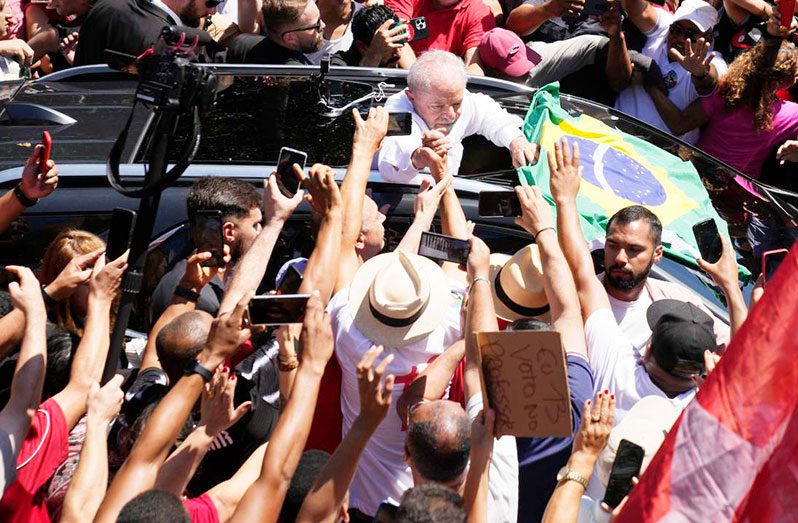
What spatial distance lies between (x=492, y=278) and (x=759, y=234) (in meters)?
1.42

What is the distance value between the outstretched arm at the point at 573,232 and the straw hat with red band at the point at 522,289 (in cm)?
14

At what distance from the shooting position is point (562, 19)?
26.6 ft

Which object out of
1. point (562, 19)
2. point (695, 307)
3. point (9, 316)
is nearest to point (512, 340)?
point (695, 307)

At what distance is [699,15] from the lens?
273 inches

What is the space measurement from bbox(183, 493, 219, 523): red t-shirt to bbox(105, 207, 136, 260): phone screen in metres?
0.96

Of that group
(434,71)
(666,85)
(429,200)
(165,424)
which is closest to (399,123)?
(429,200)

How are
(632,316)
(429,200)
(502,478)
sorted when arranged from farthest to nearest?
(632,316), (429,200), (502,478)

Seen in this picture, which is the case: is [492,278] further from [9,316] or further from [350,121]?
[9,316]

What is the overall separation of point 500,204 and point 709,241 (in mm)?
1012

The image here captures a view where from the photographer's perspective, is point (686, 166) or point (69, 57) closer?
point (686, 166)

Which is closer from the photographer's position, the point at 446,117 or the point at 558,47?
the point at 446,117

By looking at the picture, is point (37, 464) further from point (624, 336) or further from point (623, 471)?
point (624, 336)

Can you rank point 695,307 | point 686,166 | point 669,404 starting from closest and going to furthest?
point 669,404, point 695,307, point 686,166

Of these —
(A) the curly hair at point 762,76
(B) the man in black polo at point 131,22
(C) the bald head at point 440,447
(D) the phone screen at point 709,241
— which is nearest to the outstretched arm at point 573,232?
(D) the phone screen at point 709,241
